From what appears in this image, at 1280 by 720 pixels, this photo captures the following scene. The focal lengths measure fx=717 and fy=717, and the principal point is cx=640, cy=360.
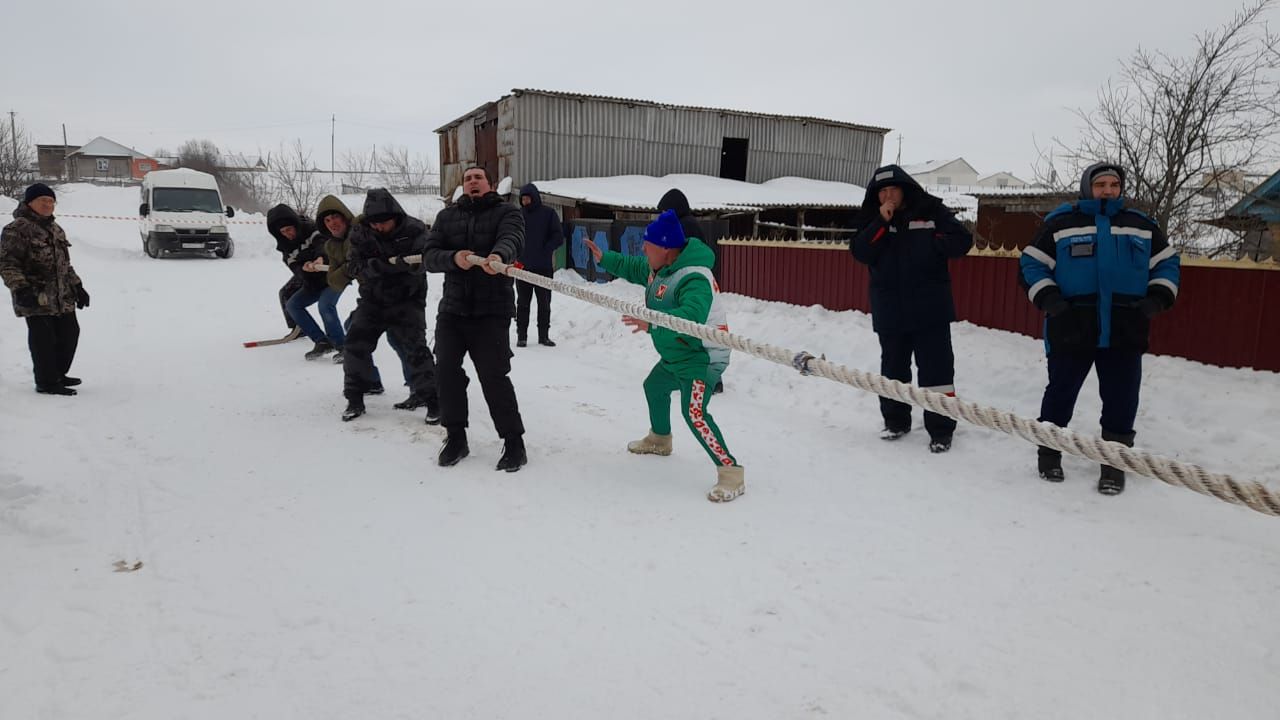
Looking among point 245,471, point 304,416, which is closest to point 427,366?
point 304,416

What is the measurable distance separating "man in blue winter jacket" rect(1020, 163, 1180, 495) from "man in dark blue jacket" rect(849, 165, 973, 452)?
2.01 ft

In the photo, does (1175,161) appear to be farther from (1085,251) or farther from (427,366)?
(427,366)

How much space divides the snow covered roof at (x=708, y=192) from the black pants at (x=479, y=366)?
13.8m

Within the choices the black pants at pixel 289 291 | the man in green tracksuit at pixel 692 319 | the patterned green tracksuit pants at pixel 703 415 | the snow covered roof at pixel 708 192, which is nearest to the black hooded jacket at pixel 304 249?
the black pants at pixel 289 291

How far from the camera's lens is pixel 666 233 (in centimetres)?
400

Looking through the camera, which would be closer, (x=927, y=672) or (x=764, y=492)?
(x=927, y=672)

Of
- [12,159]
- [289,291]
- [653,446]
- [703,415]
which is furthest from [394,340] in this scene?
[12,159]

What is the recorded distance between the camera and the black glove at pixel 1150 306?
13.1 ft

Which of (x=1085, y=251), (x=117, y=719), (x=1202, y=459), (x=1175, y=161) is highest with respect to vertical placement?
(x=1175, y=161)

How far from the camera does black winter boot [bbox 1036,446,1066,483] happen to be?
4230mm

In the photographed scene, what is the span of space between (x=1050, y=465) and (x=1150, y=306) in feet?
3.42

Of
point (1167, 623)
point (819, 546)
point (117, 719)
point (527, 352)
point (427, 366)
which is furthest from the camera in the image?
point (527, 352)

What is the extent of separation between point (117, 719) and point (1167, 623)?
369cm

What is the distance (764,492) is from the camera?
4.15 metres
